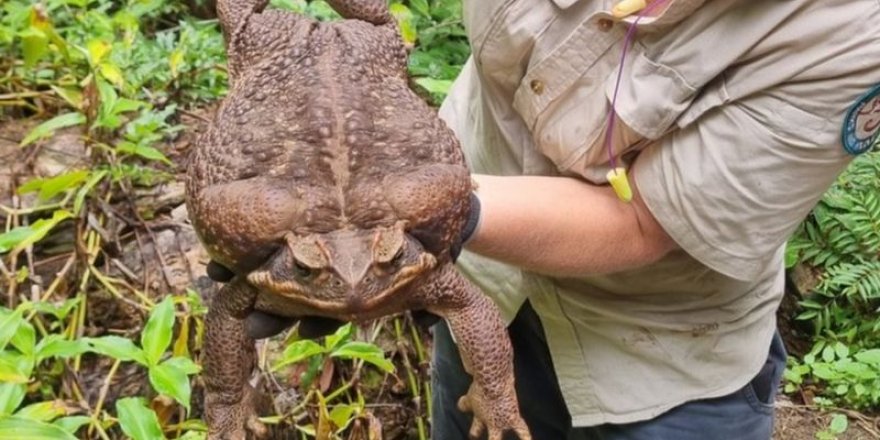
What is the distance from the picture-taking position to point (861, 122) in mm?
1609

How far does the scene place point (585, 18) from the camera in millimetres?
1747

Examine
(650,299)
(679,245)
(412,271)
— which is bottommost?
(650,299)

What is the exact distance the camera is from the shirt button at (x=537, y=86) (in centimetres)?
181

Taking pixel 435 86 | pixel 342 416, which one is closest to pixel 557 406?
pixel 342 416

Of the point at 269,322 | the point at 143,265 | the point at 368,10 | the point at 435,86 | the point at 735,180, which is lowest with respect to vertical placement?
the point at 143,265

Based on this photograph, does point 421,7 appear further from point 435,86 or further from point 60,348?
point 60,348

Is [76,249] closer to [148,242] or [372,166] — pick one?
[148,242]

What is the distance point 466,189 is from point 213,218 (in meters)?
0.33

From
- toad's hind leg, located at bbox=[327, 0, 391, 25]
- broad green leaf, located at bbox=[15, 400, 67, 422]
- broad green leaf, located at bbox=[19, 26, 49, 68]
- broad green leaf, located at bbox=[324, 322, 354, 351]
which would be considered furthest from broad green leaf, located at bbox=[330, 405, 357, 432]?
broad green leaf, located at bbox=[19, 26, 49, 68]

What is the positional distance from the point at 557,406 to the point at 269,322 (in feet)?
3.15

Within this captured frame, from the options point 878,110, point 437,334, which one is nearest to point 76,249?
Result: point 437,334

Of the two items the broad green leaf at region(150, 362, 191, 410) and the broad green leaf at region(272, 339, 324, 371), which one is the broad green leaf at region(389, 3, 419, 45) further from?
the broad green leaf at region(150, 362, 191, 410)

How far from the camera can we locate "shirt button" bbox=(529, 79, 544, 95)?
5.93ft

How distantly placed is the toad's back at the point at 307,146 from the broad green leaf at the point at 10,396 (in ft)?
2.86
